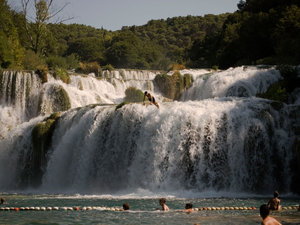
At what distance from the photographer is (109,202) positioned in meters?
17.2

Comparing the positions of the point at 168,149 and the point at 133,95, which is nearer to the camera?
the point at 168,149

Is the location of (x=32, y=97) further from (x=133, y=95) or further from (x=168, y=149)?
(x=168, y=149)

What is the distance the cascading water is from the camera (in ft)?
66.9

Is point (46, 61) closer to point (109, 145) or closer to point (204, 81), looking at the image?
point (204, 81)

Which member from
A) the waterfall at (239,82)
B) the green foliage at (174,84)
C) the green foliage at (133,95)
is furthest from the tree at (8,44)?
the waterfall at (239,82)

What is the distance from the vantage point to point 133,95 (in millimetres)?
36031

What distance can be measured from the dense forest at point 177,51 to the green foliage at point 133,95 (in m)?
8.03

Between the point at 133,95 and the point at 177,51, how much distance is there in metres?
44.9

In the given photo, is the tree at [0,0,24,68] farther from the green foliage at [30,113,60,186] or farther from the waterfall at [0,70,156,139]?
the green foliage at [30,113,60,186]

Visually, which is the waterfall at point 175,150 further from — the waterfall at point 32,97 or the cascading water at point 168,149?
the waterfall at point 32,97

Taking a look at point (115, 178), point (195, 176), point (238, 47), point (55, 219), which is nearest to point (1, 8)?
point (238, 47)

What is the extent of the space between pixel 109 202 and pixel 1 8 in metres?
35.5

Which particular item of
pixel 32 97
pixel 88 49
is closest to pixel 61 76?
pixel 32 97

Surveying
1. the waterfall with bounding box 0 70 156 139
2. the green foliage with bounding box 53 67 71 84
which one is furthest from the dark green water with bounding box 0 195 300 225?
the green foliage with bounding box 53 67 71 84
